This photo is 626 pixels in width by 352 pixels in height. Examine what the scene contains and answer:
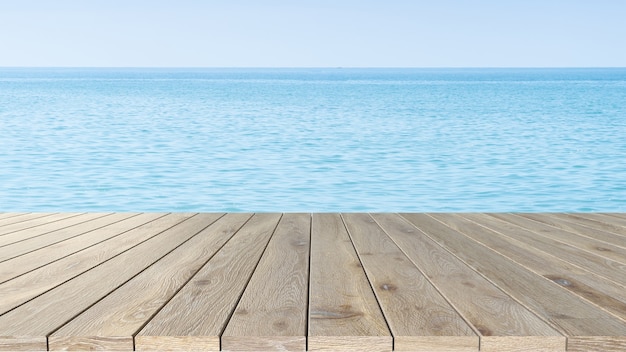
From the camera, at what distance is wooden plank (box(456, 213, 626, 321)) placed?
152cm

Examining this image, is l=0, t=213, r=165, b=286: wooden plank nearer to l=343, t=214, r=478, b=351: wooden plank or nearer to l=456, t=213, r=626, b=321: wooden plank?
l=343, t=214, r=478, b=351: wooden plank

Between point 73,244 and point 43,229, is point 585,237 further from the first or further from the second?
point 43,229

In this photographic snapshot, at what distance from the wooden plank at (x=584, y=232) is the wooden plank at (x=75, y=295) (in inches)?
54.5

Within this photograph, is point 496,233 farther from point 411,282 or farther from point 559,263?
point 411,282

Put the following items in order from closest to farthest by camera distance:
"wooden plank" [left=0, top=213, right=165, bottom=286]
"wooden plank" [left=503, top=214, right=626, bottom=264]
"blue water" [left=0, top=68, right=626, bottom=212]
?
"wooden plank" [left=0, top=213, right=165, bottom=286]
"wooden plank" [left=503, top=214, right=626, bottom=264]
"blue water" [left=0, top=68, right=626, bottom=212]

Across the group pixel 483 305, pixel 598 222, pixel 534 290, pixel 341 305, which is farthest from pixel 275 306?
pixel 598 222

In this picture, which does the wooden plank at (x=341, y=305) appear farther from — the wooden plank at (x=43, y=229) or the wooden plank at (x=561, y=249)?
the wooden plank at (x=43, y=229)

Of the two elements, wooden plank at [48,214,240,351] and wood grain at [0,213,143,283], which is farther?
wood grain at [0,213,143,283]

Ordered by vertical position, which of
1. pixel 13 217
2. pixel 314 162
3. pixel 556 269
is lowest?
pixel 314 162

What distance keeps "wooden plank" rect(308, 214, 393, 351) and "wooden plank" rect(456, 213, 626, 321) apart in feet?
1.57

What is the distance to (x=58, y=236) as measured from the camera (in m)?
2.36

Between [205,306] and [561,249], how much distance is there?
1.23 metres

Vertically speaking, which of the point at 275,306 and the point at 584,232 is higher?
the point at 275,306

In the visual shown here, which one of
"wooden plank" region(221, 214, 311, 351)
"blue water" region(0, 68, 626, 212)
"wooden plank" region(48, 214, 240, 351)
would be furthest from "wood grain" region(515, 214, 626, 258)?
"blue water" region(0, 68, 626, 212)
